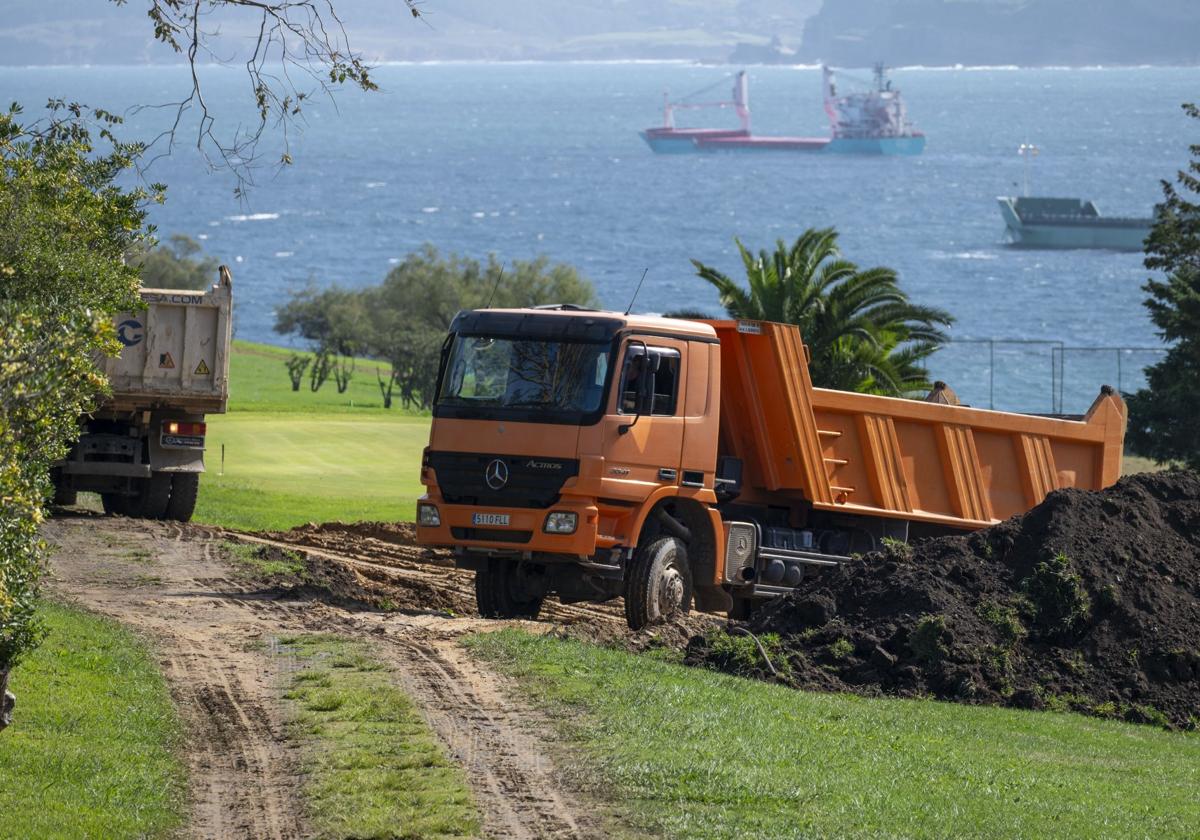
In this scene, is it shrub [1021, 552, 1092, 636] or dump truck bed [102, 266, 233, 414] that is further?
dump truck bed [102, 266, 233, 414]

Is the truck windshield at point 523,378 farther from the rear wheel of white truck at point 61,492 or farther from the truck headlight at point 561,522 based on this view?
the rear wheel of white truck at point 61,492

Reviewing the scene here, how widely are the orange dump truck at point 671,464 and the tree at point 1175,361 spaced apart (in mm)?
18851

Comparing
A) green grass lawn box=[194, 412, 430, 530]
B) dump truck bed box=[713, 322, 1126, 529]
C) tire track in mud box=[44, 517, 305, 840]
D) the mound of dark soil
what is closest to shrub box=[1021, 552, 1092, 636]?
the mound of dark soil

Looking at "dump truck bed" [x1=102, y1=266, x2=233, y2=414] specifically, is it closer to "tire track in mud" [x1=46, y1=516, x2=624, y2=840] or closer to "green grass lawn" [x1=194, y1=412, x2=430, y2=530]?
"tire track in mud" [x1=46, y1=516, x2=624, y2=840]

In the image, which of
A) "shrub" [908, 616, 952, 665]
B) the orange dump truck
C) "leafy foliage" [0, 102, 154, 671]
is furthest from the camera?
the orange dump truck

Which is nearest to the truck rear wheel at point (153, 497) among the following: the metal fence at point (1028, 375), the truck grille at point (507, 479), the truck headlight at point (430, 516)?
the truck headlight at point (430, 516)

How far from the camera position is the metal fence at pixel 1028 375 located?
6981 centimetres

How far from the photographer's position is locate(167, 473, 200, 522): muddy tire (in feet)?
76.3

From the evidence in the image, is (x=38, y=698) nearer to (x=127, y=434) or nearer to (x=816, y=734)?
(x=816, y=734)

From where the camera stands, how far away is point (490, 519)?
15.6 meters

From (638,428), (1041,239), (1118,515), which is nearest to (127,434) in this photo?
(638,428)

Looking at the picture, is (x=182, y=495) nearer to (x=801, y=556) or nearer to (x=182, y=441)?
(x=182, y=441)

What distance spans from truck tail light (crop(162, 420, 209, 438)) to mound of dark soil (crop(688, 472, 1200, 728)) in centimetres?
1014

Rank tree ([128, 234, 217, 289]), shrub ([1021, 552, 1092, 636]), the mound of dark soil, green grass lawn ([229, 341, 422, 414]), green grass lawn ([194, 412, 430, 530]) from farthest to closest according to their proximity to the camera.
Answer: tree ([128, 234, 217, 289]), green grass lawn ([229, 341, 422, 414]), green grass lawn ([194, 412, 430, 530]), shrub ([1021, 552, 1092, 636]), the mound of dark soil
